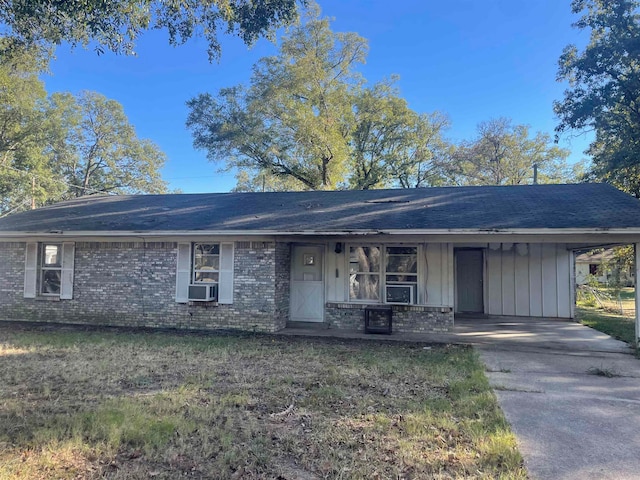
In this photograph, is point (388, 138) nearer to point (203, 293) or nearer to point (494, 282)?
point (494, 282)

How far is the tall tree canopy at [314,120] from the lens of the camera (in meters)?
22.1

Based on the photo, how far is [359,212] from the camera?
9.90 meters

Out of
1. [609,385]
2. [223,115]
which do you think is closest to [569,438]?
[609,385]

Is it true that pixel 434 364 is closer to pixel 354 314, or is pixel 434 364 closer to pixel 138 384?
pixel 354 314

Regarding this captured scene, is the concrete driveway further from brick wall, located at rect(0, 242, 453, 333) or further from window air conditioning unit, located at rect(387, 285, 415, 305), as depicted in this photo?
brick wall, located at rect(0, 242, 453, 333)

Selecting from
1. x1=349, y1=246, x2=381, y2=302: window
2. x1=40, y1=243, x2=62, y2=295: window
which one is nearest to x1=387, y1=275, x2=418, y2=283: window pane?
x1=349, y1=246, x2=381, y2=302: window

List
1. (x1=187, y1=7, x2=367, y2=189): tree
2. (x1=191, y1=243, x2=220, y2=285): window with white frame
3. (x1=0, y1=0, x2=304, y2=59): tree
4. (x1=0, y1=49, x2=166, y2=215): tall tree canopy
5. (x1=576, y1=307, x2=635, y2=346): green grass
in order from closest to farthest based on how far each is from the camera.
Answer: (x1=0, y1=0, x2=304, y2=59): tree, (x1=576, y1=307, x2=635, y2=346): green grass, (x1=191, y1=243, x2=220, y2=285): window with white frame, (x1=187, y1=7, x2=367, y2=189): tree, (x1=0, y1=49, x2=166, y2=215): tall tree canopy

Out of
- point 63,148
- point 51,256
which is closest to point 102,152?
point 63,148

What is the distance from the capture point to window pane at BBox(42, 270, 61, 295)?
35.4ft

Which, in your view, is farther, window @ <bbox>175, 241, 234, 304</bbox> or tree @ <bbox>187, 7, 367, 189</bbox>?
tree @ <bbox>187, 7, 367, 189</bbox>

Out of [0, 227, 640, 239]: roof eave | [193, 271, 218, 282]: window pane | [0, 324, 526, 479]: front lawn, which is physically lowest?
[0, 324, 526, 479]: front lawn

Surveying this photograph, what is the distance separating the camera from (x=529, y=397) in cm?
491

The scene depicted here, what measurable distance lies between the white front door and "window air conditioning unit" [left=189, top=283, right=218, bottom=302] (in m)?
1.96

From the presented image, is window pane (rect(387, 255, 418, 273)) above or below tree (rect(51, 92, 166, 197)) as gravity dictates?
below
